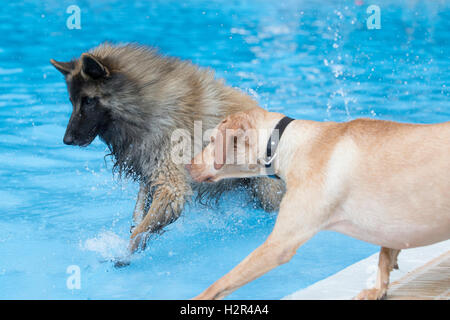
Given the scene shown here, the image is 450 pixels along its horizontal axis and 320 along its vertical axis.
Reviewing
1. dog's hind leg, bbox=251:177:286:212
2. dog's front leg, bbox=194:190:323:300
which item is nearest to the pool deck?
dog's front leg, bbox=194:190:323:300

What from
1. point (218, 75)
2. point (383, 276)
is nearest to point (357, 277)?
point (383, 276)

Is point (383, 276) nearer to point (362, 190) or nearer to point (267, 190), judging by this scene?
point (362, 190)

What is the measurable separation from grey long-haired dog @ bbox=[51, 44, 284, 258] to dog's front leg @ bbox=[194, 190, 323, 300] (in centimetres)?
174

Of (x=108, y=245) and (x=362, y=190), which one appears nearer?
(x=362, y=190)

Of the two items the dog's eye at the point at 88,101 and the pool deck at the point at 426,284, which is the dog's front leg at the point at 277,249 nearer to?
the pool deck at the point at 426,284

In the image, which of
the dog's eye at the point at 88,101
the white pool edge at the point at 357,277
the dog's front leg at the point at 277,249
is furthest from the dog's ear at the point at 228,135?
the dog's eye at the point at 88,101

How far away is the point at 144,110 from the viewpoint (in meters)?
4.47

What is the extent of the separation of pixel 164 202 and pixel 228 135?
152 centimetres

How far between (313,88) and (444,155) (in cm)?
700

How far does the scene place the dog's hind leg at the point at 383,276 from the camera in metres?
3.09

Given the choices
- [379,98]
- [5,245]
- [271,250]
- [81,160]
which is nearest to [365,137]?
[271,250]

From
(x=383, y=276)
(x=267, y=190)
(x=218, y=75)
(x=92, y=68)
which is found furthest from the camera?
Answer: (x=218, y=75)

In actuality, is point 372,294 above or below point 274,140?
below

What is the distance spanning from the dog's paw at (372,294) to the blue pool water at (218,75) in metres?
0.94
